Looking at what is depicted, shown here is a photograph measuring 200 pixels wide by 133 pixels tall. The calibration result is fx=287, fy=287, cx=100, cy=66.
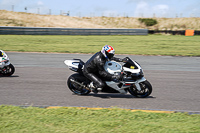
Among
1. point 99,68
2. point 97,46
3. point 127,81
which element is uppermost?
point 99,68

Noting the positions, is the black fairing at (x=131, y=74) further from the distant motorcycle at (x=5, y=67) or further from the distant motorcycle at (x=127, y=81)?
the distant motorcycle at (x=5, y=67)

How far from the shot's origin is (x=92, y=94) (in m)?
8.31

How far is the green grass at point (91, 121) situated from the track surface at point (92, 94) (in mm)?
1026

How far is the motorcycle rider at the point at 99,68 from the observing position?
24.6ft

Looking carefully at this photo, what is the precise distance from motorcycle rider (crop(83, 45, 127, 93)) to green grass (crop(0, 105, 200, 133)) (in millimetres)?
1674

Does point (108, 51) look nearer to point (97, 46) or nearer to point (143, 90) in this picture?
point (143, 90)

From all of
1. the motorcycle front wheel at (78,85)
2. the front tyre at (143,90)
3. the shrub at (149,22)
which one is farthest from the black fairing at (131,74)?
the shrub at (149,22)

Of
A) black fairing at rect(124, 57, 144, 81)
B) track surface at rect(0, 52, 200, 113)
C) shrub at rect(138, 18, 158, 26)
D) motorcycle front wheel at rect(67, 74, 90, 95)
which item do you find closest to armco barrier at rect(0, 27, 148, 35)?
track surface at rect(0, 52, 200, 113)

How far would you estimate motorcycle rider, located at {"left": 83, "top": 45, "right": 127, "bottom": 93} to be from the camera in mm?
7492

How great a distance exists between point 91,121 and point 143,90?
287cm

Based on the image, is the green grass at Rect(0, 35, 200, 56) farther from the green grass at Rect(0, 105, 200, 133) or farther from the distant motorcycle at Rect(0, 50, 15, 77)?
the green grass at Rect(0, 105, 200, 133)

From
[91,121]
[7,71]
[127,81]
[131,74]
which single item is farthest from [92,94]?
[7,71]

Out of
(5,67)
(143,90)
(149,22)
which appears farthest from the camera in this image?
(149,22)

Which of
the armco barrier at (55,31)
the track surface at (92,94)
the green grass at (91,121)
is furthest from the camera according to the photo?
the armco barrier at (55,31)
